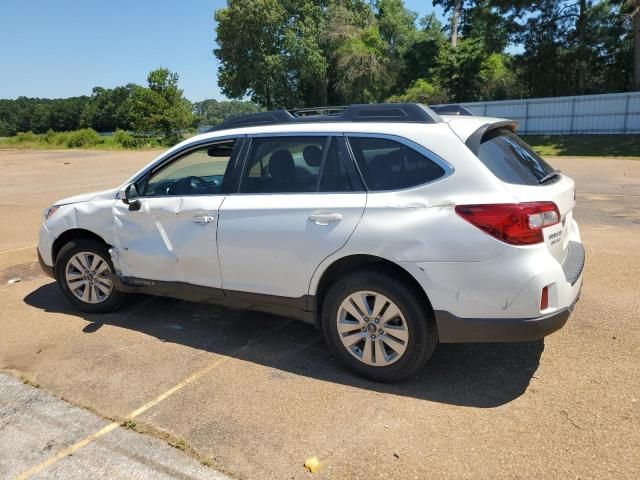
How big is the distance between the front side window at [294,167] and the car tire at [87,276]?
1.71 m

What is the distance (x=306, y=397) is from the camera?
3.38m

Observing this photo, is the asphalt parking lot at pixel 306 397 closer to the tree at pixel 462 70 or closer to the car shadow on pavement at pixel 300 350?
the car shadow on pavement at pixel 300 350

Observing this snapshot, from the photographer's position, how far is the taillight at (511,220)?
9.83 ft

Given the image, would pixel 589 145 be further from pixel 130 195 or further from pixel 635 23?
pixel 130 195

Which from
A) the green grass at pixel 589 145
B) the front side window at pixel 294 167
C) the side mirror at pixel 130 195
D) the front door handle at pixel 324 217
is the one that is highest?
the front side window at pixel 294 167

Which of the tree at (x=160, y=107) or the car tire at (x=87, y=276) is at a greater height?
the tree at (x=160, y=107)

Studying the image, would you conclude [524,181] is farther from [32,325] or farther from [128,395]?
[32,325]

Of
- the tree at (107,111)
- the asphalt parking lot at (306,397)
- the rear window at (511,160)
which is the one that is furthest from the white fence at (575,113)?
the tree at (107,111)

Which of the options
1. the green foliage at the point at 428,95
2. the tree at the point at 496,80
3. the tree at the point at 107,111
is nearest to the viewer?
the tree at the point at 496,80

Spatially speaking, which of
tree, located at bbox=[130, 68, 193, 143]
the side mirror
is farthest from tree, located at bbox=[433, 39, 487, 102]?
the side mirror

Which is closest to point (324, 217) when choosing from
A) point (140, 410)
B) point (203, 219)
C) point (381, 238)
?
point (381, 238)

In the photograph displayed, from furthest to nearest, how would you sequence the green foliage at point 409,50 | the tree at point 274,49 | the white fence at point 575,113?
the tree at point 274,49 → the green foliage at point 409,50 → the white fence at point 575,113

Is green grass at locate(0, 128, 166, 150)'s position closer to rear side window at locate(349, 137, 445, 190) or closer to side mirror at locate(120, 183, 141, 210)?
side mirror at locate(120, 183, 141, 210)

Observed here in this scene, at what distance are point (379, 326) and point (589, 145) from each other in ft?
82.2
